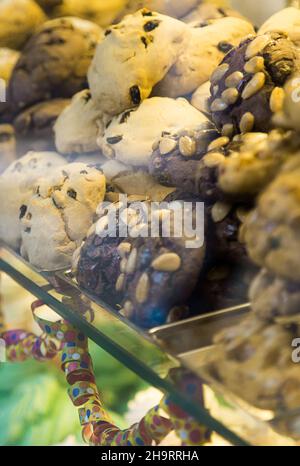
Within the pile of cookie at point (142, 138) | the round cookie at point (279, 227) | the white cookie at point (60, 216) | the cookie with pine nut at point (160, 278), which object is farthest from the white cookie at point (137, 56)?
the round cookie at point (279, 227)

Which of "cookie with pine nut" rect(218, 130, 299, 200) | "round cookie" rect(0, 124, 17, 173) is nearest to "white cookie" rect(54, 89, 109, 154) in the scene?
"round cookie" rect(0, 124, 17, 173)

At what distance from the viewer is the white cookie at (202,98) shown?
960 mm

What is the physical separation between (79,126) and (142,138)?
21cm

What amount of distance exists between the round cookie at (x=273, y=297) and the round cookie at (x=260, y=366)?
2 cm

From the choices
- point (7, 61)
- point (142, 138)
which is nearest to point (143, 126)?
point (142, 138)

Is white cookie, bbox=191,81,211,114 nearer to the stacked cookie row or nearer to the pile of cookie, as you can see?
the pile of cookie

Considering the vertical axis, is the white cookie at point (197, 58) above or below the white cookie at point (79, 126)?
above

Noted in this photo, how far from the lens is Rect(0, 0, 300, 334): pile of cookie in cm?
78

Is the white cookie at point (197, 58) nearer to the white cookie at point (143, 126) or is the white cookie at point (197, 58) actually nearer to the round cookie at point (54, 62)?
the white cookie at point (143, 126)

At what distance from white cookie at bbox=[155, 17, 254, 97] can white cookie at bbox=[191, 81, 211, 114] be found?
1.0 inches

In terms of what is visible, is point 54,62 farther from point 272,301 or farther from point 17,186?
point 272,301

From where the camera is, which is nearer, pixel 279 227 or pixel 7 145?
pixel 279 227

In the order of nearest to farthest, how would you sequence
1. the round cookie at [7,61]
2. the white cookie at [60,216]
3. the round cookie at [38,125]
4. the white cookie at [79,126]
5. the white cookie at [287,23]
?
the white cookie at [287,23] → the white cookie at [60,216] → the white cookie at [79,126] → the round cookie at [38,125] → the round cookie at [7,61]

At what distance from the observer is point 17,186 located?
1.18 meters
